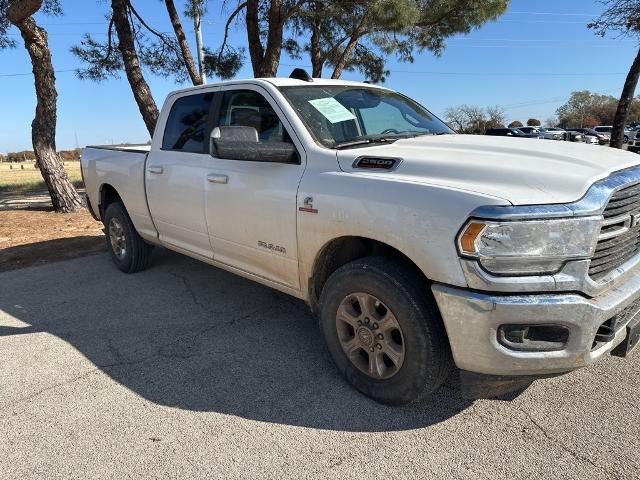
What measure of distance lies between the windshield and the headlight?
51.1 inches

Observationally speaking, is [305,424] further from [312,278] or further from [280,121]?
[280,121]

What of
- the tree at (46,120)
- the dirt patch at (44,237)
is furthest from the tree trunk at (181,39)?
the dirt patch at (44,237)

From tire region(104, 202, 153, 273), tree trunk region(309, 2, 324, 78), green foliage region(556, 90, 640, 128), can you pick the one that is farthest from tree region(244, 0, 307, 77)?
green foliage region(556, 90, 640, 128)

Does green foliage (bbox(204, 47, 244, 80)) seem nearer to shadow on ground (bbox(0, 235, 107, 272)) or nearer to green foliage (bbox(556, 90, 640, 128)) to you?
shadow on ground (bbox(0, 235, 107, 272))

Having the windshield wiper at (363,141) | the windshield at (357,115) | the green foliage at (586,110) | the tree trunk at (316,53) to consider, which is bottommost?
the green foliage at (586,110)

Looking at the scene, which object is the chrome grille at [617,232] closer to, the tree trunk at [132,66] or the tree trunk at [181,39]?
A: the tree trunk at [132,66]

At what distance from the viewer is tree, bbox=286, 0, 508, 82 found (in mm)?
11523

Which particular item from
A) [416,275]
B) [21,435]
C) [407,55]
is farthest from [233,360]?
[407,55]

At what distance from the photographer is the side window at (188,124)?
4.21 meters

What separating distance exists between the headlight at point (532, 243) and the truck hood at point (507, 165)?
0.12 meters

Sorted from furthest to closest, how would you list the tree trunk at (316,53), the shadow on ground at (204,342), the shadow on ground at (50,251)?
the tree trunk at (316,53), the shadow on ground at (50,251), the shadow on ground at (204,342)

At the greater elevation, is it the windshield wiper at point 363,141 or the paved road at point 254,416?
the windshield wiper at point 363,141

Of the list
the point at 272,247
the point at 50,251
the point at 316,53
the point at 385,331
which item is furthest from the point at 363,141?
the point at 316,53

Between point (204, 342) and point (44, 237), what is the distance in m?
5.63
